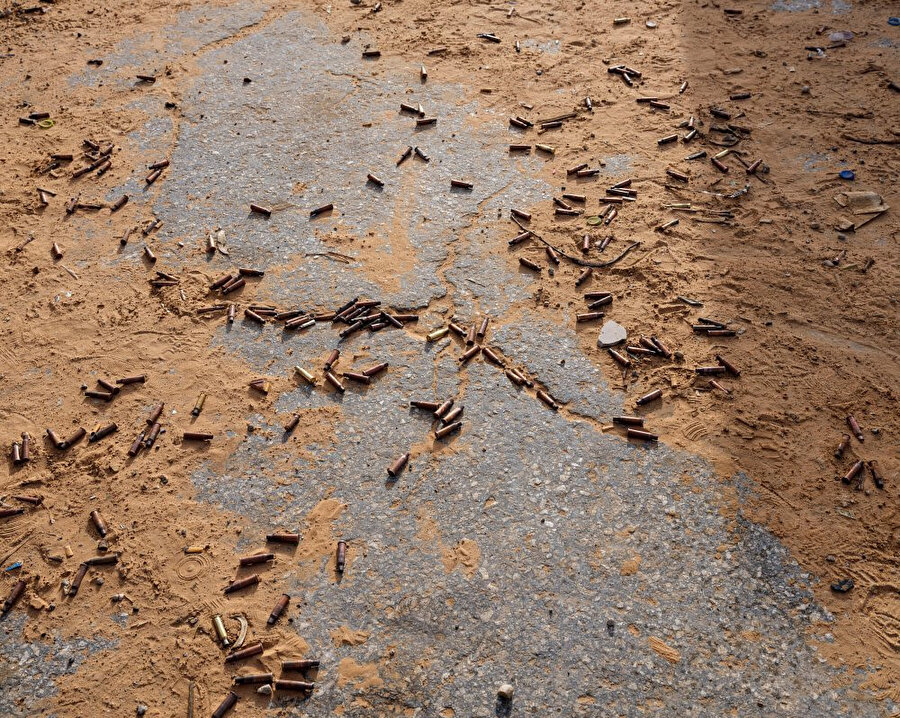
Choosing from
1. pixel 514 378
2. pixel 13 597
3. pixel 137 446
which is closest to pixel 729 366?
pixel 514 378

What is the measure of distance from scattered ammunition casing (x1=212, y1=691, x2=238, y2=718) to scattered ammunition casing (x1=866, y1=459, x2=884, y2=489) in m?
4.49

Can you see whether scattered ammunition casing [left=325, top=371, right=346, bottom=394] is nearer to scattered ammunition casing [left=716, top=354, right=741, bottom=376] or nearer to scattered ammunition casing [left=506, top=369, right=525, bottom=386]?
scattered ammunition casing [left=506, top=369, right=525, bottom=386]

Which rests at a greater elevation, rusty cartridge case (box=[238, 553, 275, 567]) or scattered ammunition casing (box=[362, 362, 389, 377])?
scattered ammunition casing (box=[362, 362, 389, 377])

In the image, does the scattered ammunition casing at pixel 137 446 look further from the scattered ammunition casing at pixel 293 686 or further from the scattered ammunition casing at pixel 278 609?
the scattered ammunition casing at pixel 293 686

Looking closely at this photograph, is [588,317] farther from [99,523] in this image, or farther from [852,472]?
[99,523]

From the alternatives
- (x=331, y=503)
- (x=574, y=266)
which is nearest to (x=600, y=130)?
(x=574, y=266)

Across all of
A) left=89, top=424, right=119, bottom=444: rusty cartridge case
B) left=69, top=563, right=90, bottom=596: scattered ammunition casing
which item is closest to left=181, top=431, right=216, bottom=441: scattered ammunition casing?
left=89, top=424, right=119, bottom=444: rusty cartridge case

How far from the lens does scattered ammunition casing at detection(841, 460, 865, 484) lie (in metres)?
4.96

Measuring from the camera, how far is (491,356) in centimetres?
586

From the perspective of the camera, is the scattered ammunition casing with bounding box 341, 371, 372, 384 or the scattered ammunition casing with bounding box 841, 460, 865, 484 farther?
the scattered ammunition casing with bounding box 341, 371, 372, 384

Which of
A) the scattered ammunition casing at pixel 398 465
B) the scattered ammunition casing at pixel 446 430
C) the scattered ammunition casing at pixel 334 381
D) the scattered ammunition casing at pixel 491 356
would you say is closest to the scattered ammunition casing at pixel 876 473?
the scattered ammunition casing at pixel 491 356

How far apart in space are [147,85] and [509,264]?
561 centimetres

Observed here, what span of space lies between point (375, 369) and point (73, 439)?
2.38m

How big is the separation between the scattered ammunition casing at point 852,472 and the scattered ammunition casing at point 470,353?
2878 millimetres
